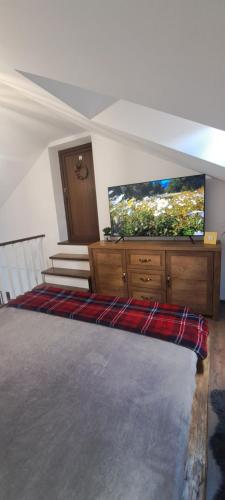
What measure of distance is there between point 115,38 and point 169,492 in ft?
4.04

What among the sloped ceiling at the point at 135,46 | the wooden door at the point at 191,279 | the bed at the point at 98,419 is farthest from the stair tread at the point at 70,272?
the sloped ceiling at the point at 135,46

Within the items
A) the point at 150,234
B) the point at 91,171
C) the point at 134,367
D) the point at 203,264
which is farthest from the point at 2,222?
the point at 134,367

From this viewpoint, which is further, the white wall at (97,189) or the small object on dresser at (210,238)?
the white wall at (97,189)

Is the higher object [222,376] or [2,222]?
[2,222]

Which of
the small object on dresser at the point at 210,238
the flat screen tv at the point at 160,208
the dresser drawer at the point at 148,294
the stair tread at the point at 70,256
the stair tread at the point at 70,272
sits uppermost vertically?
the flat screen tv at the point at 160,208

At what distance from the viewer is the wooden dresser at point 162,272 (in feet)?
7.36

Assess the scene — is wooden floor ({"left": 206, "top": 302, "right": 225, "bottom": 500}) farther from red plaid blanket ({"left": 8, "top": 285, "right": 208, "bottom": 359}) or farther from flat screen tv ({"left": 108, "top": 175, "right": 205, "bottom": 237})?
flat screen tv ({"left": 108, "top": 175, "right": 205, "bottom": 237})

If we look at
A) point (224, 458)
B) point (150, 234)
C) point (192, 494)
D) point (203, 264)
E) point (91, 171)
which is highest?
point (91, 171)

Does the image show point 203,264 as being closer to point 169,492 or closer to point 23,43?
point 169,492

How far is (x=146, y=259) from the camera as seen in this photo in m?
2.47

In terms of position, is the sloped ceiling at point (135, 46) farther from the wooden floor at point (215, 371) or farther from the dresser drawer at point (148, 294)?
the dresser drawer at point (148, 294)

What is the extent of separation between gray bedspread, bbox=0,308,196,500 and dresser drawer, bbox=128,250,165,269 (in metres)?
1.17

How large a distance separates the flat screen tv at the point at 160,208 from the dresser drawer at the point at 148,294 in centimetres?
68

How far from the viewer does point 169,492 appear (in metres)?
0.65
